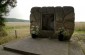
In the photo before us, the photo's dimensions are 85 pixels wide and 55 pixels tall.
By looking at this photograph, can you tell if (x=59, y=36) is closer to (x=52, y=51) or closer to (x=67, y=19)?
(x=67, y=19)

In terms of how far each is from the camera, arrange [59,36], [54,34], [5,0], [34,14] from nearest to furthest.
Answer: [59,36], [54,34], [34,14], [5,0]

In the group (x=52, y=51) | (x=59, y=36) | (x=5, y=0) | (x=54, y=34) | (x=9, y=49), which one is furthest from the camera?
(x=5, y=0)

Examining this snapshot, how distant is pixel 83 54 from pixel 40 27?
4.41 metres

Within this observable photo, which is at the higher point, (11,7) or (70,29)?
(11,7)

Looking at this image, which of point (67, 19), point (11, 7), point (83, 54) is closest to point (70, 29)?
point (67, 19)

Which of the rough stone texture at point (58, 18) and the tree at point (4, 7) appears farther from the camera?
the tree at point (4, 7)

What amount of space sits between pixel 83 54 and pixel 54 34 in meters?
3.53

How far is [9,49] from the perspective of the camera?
801 centimetres

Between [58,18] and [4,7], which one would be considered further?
[4,7]

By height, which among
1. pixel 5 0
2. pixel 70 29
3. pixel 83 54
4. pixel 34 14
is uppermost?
pixel 5 0

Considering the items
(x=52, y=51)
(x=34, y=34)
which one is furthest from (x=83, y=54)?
(x=34, y=34)

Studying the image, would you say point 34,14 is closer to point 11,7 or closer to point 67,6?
point 67,6

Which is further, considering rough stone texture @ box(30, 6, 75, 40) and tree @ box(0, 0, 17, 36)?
tree @ box(0, 0, 17, 36)

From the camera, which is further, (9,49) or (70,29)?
(70,29)
